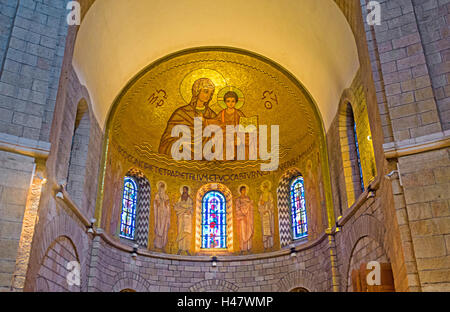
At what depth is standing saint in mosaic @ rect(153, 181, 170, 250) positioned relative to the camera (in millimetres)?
15242

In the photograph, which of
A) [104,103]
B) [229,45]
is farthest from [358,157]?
[104,103]

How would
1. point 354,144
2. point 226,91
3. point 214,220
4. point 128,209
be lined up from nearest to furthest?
point 354,144
point 128,209
point 226,91
point 214,220

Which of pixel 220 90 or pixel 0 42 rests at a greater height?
pixel 220 90

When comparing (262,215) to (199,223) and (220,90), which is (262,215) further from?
(220,90)

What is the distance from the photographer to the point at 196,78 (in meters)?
15.6

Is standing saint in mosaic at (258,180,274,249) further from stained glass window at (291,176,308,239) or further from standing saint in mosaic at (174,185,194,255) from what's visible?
standing saint in mosaic at (174,185,194,255)

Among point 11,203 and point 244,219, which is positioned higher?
point 244,219

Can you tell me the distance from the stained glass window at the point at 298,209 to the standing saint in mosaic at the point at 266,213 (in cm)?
76

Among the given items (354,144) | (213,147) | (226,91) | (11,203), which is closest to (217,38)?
(226,91)

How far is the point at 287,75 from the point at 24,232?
9954mm

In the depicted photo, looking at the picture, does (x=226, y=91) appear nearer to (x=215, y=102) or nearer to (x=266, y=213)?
(x=215, y=102)

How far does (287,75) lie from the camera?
581 inches

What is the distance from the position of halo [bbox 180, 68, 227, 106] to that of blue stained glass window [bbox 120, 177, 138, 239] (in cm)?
354

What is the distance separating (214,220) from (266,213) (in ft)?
6.48
